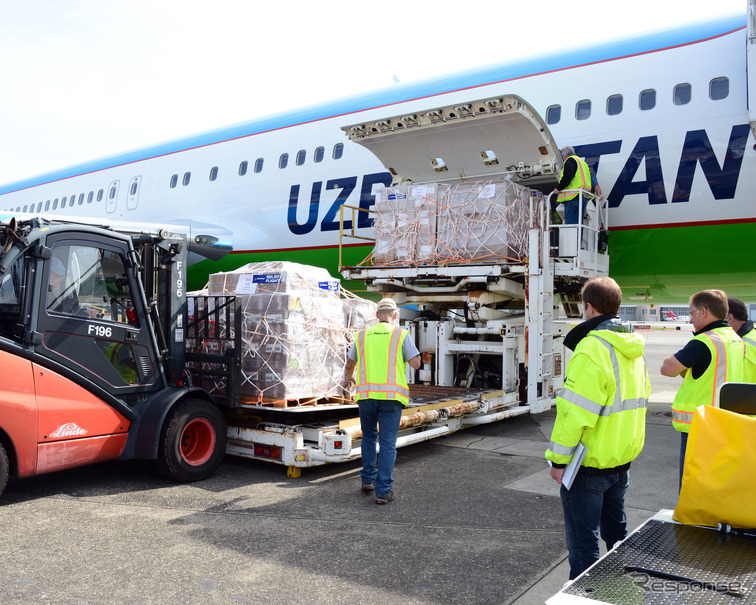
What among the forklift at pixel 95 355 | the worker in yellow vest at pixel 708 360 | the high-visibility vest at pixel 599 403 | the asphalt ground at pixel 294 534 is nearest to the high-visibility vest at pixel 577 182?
the asphalt ground at pixel 294 534

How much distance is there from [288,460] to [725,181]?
21.3 feet

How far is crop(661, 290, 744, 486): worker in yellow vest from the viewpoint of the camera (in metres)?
4.28

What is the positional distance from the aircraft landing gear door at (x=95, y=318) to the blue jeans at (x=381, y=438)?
1.99 meters

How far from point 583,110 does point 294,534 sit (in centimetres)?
751

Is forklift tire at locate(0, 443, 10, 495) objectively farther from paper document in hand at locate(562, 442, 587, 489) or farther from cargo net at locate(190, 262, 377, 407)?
paper document in hand at locate(562, 442, 587, 489)

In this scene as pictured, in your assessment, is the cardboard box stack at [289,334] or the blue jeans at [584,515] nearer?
the blue jeans at [584,515]

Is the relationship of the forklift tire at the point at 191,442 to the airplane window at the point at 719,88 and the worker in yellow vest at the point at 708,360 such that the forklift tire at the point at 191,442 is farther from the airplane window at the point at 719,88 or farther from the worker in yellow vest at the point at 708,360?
the airplane window at the point at 719,88

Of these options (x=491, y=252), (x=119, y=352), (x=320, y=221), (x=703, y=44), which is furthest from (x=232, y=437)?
(x=703, y=44)

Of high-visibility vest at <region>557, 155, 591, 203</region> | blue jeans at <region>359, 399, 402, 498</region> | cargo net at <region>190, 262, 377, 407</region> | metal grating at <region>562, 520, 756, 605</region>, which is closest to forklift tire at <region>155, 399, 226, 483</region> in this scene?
cargo net at <region>190, 262, 377, 407</region>

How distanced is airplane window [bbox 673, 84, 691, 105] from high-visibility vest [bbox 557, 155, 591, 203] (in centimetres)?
165

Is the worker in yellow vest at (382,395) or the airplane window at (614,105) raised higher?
the airplane window at (614,105)

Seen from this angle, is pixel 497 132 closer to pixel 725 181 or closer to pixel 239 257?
pixel 725 181

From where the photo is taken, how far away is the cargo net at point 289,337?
6.04m

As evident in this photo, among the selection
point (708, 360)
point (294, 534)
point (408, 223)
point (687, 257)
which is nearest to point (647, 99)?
point (687, 257)
